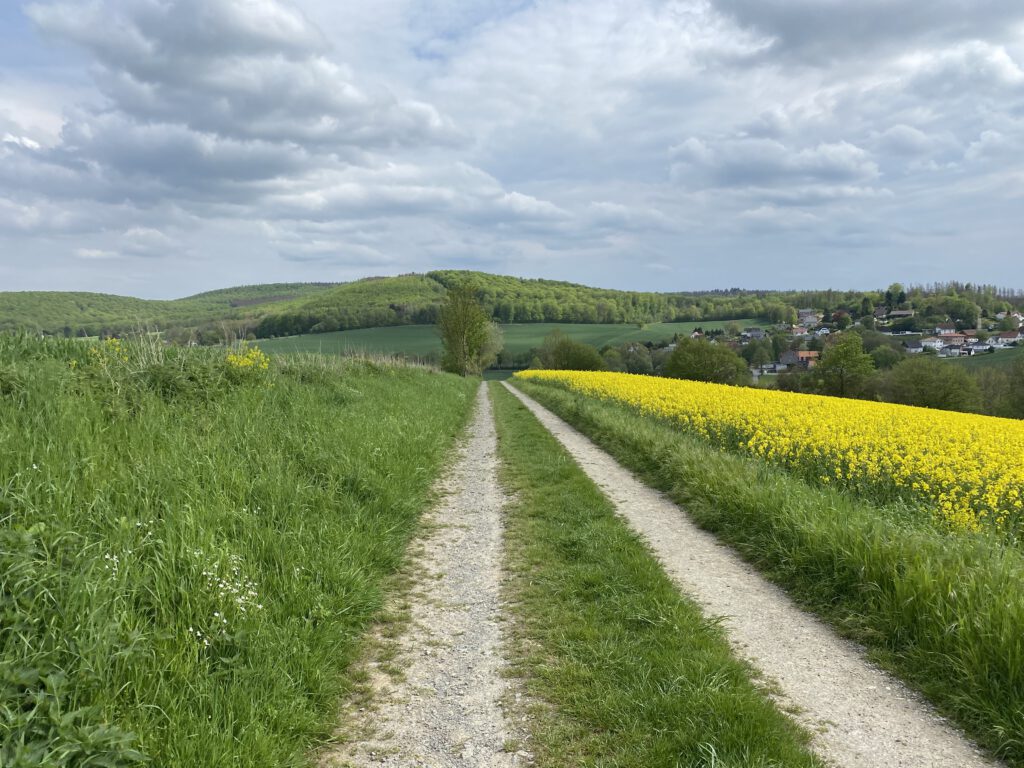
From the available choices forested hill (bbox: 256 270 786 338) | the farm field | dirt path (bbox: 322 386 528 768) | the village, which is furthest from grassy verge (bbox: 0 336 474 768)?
forested hill (bbox: 256 270 786 338)

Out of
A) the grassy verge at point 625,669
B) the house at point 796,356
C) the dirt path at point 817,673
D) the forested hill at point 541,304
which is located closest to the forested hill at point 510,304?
the forested hill at point 541,304

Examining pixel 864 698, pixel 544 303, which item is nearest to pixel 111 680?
Result: pixel 864 698

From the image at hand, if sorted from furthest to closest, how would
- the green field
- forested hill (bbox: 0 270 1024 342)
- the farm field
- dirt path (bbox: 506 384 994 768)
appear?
forested hill (bbox: 0 270 1024 342), the green field, the farm field, dirt path (bbox: 506 384 994 768)

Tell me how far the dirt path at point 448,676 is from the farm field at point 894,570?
2.89m

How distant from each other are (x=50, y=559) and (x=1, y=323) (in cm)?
795

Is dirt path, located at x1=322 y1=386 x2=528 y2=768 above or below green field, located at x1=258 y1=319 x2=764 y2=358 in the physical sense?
below

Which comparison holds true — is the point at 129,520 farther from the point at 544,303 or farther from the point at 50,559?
the point at 544,303

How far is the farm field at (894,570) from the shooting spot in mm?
3551

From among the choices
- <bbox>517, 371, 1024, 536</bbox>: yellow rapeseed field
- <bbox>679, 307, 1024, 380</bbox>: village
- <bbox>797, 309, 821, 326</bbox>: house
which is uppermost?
<bbox>797, 309, 821, 326</bbox>: house

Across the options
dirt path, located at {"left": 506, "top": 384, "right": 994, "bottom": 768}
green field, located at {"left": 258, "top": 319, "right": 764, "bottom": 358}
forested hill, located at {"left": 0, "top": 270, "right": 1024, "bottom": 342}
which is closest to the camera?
dirt path, located at {"left": 506, "top": 384, "right": 994, "bottom": 768}

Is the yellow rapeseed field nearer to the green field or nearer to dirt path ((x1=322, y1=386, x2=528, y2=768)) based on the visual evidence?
dirt path ((x1=322, y1=386, x2=528, y2=768))

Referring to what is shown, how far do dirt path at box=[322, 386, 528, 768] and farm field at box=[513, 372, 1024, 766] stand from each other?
289 cm

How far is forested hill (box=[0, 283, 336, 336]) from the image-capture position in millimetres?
10348

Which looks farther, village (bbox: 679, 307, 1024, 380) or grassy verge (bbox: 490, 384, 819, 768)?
village (bbox: 679, 307, 1024, 380)
